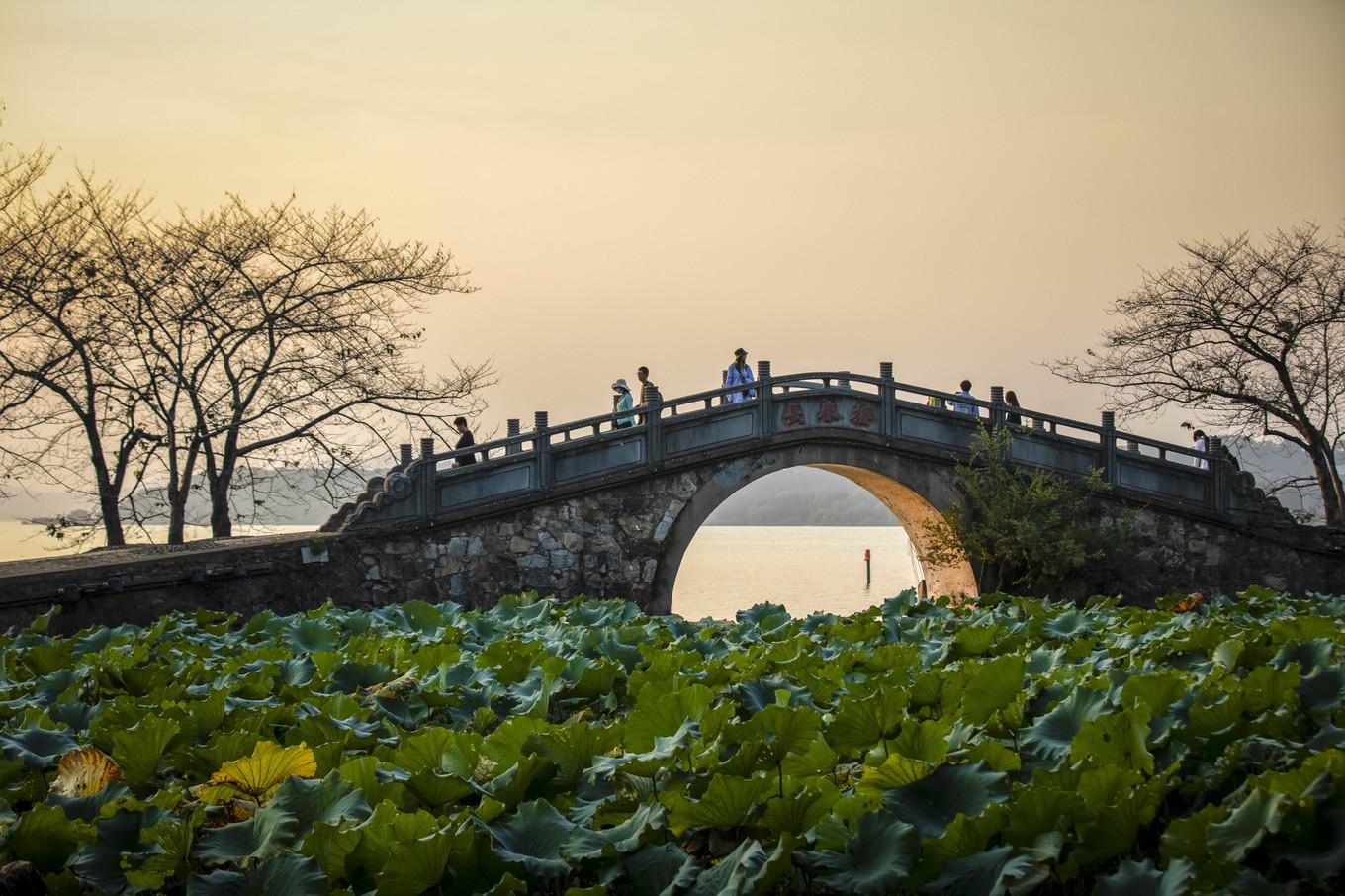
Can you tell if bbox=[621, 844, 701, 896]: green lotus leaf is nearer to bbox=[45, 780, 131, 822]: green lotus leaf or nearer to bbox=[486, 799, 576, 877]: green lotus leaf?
bbox=[486, 799, 576, 877]: green lotus leaf

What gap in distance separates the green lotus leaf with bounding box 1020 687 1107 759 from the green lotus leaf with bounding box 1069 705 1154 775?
0.74ft

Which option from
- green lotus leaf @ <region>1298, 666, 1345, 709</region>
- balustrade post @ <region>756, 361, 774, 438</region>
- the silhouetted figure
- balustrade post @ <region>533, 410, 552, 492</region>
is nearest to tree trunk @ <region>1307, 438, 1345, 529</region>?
the silhouetted figure

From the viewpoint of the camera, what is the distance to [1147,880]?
1991mm

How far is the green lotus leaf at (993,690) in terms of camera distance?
293cm

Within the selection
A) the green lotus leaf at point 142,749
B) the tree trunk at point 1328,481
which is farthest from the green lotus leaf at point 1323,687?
the tree trunk at point 1328,481

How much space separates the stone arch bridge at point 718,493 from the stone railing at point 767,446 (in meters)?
0.03

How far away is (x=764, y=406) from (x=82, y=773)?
16.1m

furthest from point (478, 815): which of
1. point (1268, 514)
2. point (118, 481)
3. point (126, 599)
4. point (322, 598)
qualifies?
point (1268, 514)

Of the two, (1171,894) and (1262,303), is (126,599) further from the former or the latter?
(1262,303)

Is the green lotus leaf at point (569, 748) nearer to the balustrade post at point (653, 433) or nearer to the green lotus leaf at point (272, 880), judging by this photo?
the green lotus leaf at point (272, 880)

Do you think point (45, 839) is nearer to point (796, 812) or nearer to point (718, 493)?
point (796, 812)

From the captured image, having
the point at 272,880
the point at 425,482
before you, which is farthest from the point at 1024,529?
the point at 272,880

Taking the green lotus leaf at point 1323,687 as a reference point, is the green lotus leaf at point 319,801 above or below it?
below

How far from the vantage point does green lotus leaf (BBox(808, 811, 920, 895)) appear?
2.08 meters
